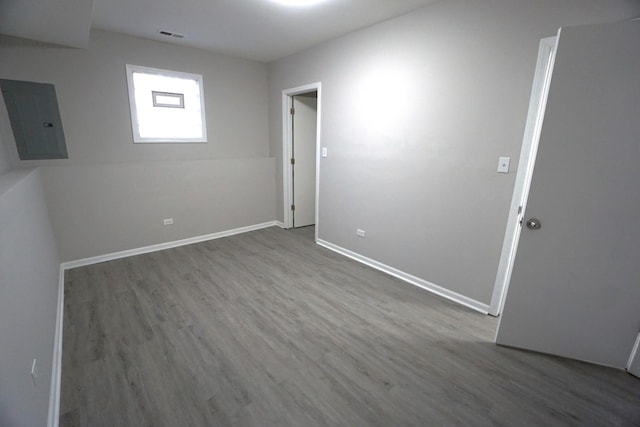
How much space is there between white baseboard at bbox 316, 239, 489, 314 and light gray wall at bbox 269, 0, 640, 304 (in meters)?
0.05

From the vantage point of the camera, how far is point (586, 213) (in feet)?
5.71

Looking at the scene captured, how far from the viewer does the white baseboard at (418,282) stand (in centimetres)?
253

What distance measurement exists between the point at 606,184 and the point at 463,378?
146 centimetres

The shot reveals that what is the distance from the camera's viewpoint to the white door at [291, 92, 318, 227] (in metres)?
4.41

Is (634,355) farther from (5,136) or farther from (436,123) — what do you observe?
(5,136)

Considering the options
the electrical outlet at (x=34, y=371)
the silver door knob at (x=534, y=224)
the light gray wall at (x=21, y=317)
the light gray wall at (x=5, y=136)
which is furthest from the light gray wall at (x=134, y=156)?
the silver door knob at (x=534, y=224)

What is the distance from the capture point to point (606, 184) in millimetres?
1667

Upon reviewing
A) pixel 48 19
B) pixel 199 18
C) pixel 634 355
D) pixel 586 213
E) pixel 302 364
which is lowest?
pixel 302 364

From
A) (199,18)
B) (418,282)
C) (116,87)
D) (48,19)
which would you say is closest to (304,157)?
(199,18)

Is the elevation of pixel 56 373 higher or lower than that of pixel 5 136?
lower

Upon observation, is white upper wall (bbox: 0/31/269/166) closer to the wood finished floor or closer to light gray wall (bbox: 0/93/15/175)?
light gray wall (bbox: 0/93/15/175)

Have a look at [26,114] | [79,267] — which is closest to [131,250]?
[79,267]

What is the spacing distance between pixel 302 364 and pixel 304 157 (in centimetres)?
336

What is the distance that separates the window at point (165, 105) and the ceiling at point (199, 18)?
1.51 feet
